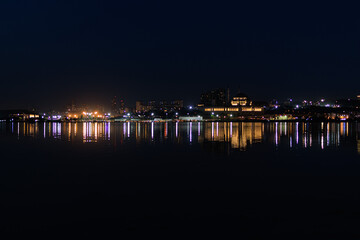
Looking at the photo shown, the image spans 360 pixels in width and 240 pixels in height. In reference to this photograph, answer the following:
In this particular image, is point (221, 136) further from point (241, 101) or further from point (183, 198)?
point (241, 101)

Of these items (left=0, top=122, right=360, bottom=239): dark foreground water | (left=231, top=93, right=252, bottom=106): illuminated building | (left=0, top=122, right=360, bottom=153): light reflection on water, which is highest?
Result: (left=231, top=93, right=252, bottom=106): illuminated building

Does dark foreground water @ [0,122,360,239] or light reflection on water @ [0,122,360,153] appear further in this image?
light reflection on water @ [0,122,360,153]

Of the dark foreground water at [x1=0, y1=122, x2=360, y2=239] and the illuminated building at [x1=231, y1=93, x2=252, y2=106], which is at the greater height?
the illuminated building at [x1=231, y1=93, x2=252, y2=106]

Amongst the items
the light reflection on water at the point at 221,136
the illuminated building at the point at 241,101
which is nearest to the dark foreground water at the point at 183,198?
the light reflection on water at the point at 221,136

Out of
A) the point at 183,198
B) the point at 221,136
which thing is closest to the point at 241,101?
the point at 221,136

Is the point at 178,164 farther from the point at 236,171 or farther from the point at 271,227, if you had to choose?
the point at 271,227

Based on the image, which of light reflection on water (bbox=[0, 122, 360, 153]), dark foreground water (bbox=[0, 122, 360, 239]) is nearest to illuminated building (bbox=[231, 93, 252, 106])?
light reflection on water (bbox=[0, 122, 360, 153])

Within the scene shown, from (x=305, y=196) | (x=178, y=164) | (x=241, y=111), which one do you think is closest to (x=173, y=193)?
(x=305, y=196)

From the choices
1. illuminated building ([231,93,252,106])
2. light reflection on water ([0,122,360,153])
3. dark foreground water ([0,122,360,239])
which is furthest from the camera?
illuminated building ([231,93,252,106])

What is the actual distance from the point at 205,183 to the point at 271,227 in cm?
421

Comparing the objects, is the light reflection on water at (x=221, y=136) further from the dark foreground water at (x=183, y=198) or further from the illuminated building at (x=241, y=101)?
the illuminated building at (x=241, y=101)

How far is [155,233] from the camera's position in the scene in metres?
6.67

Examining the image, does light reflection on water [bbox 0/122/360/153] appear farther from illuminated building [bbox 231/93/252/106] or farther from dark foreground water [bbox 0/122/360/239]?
illuminated building [bbox 231/93/252/106]

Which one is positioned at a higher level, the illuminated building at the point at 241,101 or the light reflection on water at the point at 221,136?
the illuminated building at the point at 241,101
